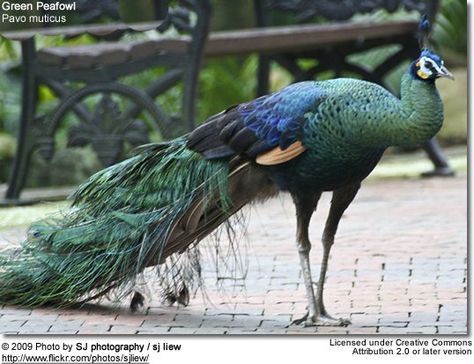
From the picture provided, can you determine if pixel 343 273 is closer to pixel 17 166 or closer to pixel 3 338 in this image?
pixel 3 338

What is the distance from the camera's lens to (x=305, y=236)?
5730 millimetres

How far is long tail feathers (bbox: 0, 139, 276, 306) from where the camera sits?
5.80m


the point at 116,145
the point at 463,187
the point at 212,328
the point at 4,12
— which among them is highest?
the point at 4,12

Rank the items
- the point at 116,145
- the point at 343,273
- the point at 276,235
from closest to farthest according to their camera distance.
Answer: the point at 343,273 → the point at 276,235 → the point at 116,145

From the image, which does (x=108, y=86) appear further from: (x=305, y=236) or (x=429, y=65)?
(x=429, y=65)

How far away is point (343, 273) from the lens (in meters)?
6.99

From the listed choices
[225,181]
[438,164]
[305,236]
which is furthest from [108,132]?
[305,236]

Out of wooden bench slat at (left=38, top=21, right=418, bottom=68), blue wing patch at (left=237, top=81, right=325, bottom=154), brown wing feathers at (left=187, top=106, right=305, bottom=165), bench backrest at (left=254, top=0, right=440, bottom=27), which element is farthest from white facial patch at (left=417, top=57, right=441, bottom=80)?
bench backrest at (left=254, top=0, right=440, bottom=27)

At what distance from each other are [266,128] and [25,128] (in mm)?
4359

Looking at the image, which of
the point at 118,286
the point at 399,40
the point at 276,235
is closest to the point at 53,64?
the point at 276,235

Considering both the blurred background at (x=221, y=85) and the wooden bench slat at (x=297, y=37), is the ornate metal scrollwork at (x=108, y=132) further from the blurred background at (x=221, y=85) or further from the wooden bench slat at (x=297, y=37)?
the blurred background at (x=221, y=85)

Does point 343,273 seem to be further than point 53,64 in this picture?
No

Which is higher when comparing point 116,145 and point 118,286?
point 118,286

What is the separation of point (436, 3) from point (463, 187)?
64.3 inches
